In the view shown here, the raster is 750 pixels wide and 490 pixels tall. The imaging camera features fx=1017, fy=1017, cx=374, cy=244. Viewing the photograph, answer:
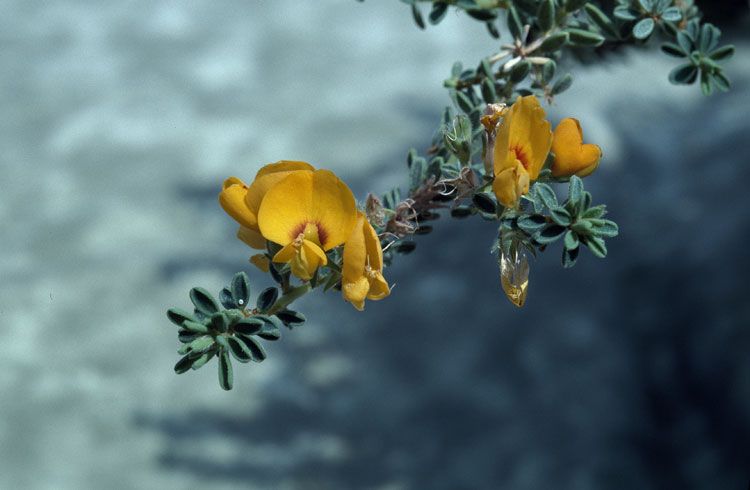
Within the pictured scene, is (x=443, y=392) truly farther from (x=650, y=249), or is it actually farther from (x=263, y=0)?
(x=263, y=0)

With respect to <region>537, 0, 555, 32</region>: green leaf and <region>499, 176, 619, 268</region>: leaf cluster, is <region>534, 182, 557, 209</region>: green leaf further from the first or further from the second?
<region>537, 0, 555, 32</region>: green leaf

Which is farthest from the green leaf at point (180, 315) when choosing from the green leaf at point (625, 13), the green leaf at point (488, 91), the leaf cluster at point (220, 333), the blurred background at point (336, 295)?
the blurred background at point (336, 295)

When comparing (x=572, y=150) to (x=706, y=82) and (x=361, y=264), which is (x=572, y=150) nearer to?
(x=361, y=264)

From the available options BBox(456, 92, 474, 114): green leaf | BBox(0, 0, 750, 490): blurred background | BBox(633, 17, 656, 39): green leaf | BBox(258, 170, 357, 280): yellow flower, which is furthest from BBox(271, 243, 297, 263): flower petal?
BBox(0, 0, 750, 490): blurred background

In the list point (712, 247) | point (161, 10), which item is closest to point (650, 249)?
point (712, 247)

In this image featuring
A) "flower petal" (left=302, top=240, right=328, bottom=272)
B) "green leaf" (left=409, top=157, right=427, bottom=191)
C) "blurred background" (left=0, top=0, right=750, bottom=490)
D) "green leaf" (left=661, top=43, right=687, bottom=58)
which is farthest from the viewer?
"blurred background" (left=0, top=0, right=750, bottom=490)

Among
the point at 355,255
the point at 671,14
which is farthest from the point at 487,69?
the point at 355,255

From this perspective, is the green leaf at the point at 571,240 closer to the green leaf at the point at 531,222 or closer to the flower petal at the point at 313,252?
the green leaf at the point at 531,222
